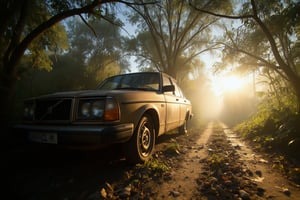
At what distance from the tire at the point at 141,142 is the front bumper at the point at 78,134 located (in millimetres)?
339

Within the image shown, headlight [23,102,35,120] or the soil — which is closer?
the soil

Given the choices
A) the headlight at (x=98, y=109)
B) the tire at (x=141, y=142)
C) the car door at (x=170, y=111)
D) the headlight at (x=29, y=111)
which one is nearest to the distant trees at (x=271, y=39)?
the car door at (x=170, y=111)

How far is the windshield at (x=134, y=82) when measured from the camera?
12.1 ft

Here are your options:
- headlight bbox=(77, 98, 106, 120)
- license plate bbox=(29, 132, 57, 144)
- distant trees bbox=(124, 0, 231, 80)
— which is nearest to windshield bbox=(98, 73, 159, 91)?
headlight bbox=(77, 98, 106, 120)

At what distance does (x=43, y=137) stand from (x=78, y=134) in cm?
58

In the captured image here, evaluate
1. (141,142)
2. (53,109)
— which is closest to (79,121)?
(53,109)

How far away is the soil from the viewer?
1.96 metres

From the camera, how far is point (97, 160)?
2916mm

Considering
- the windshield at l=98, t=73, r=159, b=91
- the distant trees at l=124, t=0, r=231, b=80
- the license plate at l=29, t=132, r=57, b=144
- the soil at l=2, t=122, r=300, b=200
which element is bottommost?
the soil at l=2, t=122, r=300, b=200

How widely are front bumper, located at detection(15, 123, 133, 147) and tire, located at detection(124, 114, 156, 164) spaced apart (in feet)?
1.11

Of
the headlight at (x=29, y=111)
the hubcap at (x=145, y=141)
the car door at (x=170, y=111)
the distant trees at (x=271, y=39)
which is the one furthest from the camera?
the distant trees at (x=271, y=39)

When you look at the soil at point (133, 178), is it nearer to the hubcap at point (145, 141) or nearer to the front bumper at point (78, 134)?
the hubcap at point (145, 141)

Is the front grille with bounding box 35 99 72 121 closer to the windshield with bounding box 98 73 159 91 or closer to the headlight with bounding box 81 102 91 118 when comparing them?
the headlight with bounding box 81 102 91 118

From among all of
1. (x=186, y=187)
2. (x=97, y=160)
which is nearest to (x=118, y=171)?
(x=97, y=160)
